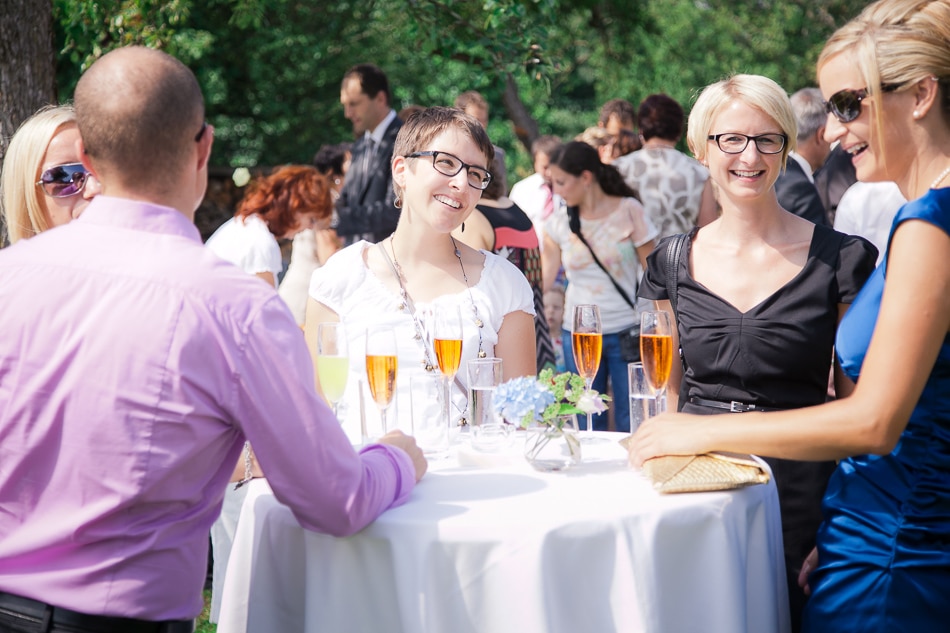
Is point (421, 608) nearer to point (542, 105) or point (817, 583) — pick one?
point (817, 583)

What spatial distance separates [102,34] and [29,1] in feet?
4.29

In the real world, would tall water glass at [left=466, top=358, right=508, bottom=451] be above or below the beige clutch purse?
above

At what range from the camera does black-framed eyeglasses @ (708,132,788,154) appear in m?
3.10

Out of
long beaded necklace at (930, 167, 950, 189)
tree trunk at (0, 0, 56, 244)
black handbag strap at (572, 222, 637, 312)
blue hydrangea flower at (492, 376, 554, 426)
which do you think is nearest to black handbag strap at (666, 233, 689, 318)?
blue hydrangea flower at (492, 376, 554, 426)

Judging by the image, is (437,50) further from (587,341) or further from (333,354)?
(333,354)

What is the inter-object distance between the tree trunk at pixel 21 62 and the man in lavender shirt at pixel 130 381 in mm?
3291

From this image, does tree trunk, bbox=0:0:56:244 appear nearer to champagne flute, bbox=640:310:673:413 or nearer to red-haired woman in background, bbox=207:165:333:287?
red-haired woman in background, bbox=207:165:333:287

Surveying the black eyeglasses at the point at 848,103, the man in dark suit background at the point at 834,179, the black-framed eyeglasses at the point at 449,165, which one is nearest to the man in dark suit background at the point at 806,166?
the man in dark suit background at the point at 834,179

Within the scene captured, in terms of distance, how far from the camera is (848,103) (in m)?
2.12

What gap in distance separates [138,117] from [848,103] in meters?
1.47

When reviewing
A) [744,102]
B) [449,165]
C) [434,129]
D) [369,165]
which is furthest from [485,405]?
[369,165]

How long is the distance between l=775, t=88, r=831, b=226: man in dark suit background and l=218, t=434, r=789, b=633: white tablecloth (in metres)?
3.05

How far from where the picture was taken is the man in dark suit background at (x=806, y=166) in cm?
523

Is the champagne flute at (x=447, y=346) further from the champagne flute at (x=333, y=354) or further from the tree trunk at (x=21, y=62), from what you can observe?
the tree trunk at (x=21, y=62)
